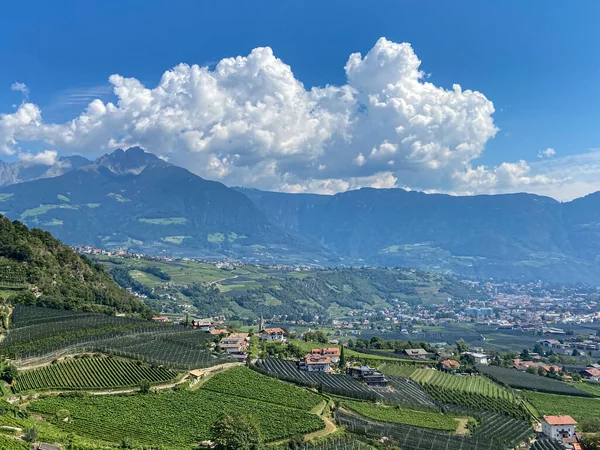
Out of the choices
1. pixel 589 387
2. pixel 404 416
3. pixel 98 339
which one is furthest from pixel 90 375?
pixel 589 387

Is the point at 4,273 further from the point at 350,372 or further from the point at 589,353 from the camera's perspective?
the point at 589,353

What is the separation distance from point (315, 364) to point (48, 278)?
55.5m

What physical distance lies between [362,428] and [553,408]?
4785 cm

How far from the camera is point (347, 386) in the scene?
78.3 metres

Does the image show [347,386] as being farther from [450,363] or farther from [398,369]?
[450,363]

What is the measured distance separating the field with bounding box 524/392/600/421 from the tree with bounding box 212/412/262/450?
59.4 metres

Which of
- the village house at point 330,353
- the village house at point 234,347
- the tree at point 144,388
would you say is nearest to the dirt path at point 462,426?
the village house at point 330,353

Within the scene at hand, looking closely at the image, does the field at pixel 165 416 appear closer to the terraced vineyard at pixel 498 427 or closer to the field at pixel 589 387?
the terraced vineyard at pixel 498 427

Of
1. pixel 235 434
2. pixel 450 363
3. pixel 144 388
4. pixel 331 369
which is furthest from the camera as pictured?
pixel 450 363

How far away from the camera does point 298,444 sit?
5144cm

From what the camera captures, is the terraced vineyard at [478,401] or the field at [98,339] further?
the terraced vineyard at [478,401]

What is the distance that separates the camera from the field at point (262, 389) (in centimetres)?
6391

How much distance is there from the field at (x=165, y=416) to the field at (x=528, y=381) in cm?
6164

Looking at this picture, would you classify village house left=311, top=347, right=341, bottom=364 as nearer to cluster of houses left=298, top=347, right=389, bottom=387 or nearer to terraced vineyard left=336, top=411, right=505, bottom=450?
cluster of houses left=298, top=347, right=389, bottom=387
